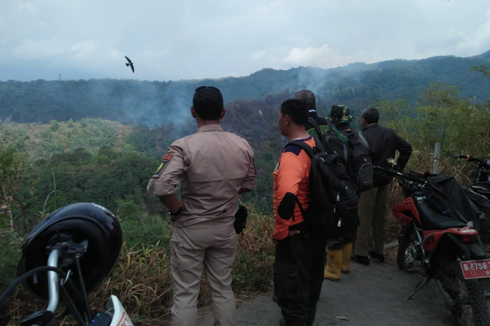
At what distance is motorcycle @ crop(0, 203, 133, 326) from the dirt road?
6.48 ft

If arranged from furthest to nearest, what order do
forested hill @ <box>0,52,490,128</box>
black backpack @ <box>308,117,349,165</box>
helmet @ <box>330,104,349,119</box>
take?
forested hill @ <box>0,52,490,128</box>, helmet @ <box>330,104,349,119</box>, black backpack @ <box>308,117,349,165</box>

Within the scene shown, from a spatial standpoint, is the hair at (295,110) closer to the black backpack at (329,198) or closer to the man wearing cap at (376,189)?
the black backpack at (329,198)

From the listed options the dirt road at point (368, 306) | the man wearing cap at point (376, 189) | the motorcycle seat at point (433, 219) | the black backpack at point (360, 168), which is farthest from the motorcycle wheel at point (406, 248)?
the black backpack at point (360, 168)

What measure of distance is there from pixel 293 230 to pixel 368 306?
5.28 ft

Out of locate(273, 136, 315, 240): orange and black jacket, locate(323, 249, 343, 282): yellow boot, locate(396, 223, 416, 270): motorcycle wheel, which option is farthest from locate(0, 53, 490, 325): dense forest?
locate(396, 223, 416, 270): motorcycle wheel

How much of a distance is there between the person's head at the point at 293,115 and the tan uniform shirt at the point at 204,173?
1.47 ft

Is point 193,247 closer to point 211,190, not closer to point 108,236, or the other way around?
point 211,190

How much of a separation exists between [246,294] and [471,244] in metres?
2.22

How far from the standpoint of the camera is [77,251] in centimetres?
128

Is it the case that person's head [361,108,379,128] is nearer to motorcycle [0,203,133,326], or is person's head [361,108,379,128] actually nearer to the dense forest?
the dense forest

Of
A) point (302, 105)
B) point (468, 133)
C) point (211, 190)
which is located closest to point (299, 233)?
point (211, 190)

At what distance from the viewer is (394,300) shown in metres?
3.77

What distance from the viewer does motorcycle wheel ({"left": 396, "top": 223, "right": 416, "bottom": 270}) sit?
4.17m

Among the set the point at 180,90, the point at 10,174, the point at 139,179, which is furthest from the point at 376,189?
the point at 180,90
